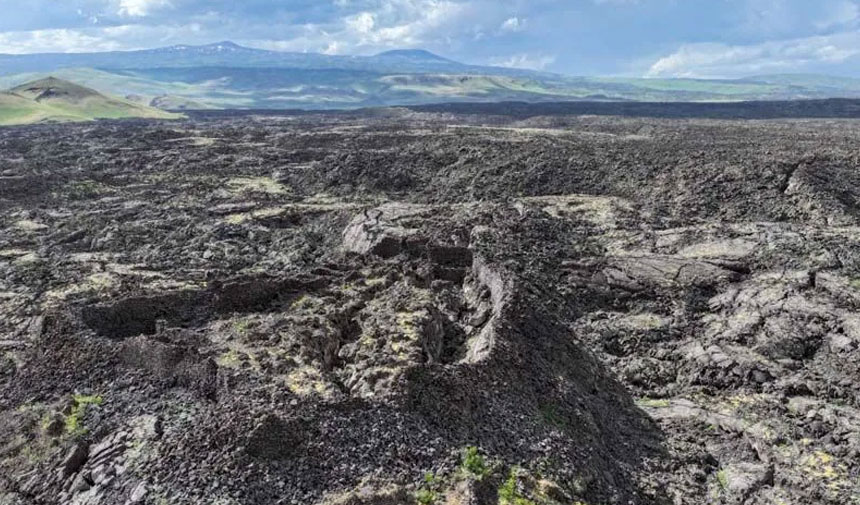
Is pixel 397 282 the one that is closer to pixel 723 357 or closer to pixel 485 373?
pixel 485 373

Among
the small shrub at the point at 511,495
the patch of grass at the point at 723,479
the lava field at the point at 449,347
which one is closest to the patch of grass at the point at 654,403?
the lava field at the point at 449,347

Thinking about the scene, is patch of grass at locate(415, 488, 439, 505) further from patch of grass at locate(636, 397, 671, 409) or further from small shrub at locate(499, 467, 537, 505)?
patch of grass at locate(636, 397, 671, 409)

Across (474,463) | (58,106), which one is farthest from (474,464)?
(58,106)

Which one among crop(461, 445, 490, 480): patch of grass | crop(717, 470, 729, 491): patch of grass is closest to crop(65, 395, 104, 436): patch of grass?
crop(461, 445, 490, 480): patch of grass

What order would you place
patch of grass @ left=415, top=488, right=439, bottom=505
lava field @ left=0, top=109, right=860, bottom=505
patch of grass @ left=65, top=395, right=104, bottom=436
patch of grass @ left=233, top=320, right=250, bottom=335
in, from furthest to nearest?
patch of grass @ left=233, top=320, right=250, bottom=335 < patch of grass @ left=65, top=395, right=104, bottom=436 < lava field @ left=0, top=109, right=860, bottom=505 < patch of grass @ left=415, top=488, right=439, bottom=505

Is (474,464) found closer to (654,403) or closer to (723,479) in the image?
(723,479)
